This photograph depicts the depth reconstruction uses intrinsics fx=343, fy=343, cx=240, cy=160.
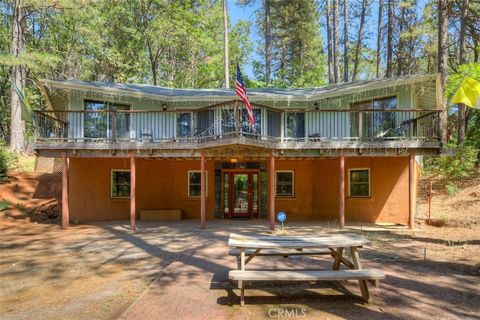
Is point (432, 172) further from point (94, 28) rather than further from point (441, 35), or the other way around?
point (94, 28)

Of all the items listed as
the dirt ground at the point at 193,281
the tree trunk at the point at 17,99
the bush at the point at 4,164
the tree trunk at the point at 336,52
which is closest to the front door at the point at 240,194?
the dirt ground at the point at 193,281

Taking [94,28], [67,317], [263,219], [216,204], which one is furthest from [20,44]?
[67,317]

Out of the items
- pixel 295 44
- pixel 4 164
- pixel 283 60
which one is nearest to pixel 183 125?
pixel 4 164

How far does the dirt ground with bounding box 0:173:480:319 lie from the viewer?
4.75 metres

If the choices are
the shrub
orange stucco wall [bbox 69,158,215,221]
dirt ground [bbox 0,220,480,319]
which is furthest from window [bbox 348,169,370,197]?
the shrub

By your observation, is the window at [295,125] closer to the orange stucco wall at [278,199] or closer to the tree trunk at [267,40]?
the orange stucco wall at [278,199]

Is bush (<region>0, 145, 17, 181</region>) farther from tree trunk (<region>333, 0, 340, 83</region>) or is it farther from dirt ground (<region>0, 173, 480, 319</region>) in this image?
tree trunk (<region>333, 0, 340, 83</region>)

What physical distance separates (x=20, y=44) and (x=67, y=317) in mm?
23250

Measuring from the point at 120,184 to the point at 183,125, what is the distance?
400cm

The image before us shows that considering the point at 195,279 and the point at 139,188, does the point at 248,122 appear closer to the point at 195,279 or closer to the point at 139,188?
the point at 139,188

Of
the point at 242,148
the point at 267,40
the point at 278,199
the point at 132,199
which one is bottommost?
the point at 278,199

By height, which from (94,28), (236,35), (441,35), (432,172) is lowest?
(432,172)

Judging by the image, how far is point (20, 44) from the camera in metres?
22.2

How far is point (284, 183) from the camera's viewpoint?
15.9 m
